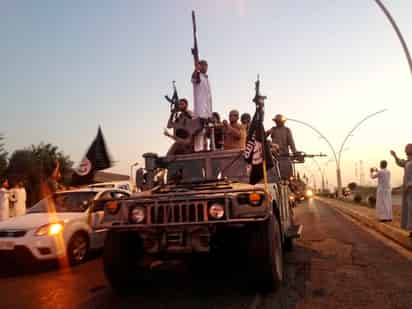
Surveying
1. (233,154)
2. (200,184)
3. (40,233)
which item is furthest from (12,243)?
(233,154)

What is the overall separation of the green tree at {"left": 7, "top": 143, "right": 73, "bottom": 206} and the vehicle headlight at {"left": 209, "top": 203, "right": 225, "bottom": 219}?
32050 mm

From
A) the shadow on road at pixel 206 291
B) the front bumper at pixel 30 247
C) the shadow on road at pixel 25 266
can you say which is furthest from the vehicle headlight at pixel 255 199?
the shadow on road at pixel 25 266

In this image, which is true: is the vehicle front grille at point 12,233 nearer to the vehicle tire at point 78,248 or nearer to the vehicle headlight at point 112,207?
the vehicle tire at point 78,248

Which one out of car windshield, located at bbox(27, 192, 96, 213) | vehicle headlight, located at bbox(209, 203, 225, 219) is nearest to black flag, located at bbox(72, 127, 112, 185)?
car windshield, located at bbox(27, 192, 96, 213)

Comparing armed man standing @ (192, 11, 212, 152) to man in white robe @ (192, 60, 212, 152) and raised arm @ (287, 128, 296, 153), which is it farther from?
raised arm @ (287, 128, 296, 153)

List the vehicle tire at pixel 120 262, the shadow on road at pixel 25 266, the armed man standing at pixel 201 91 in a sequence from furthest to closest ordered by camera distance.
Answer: the armed man standing at pixel 201 91
the shadow on road at pixel 25 266
the vehicle tire at pixel 120 262

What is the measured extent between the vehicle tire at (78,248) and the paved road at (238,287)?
19 cm

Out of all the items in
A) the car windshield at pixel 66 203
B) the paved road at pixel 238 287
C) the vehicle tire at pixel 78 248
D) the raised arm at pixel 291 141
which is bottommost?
the paved road at pixel 238 287

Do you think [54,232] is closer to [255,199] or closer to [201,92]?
[255,199]

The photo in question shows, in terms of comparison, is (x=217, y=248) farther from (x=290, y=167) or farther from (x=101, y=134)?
(x=101, y=134)

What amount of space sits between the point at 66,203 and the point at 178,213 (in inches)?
182

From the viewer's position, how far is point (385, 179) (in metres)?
13.5

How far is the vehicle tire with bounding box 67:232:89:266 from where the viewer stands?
7566 mm

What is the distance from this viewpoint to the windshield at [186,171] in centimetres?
677
